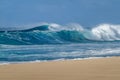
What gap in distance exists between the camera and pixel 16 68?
22.2 ft

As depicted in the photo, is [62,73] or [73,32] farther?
[73,32]

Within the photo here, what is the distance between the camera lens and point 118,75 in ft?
18.2

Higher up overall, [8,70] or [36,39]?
[36,39]

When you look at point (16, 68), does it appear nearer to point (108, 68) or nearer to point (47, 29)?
point (108, 68)

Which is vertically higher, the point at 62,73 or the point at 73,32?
the point at 73,32

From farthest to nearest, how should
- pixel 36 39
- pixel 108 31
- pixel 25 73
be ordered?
pixel 108 31
pixel 36 39
pixel 25 73

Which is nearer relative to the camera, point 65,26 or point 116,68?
point 116,68

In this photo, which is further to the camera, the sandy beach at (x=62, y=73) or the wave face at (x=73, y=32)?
the wave face at (x=73, y=32)

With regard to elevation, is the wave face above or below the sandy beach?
above

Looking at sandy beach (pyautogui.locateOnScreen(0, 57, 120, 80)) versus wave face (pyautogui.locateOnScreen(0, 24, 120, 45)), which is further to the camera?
wave face (pyautogui.locateOnScreen(0, 24, 120, 45))

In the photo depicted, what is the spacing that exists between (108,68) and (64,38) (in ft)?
61.2

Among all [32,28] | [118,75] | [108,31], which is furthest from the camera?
[32,28]

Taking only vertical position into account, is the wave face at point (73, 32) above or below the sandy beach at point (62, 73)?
above

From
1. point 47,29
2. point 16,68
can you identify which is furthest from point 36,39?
point 16,68
